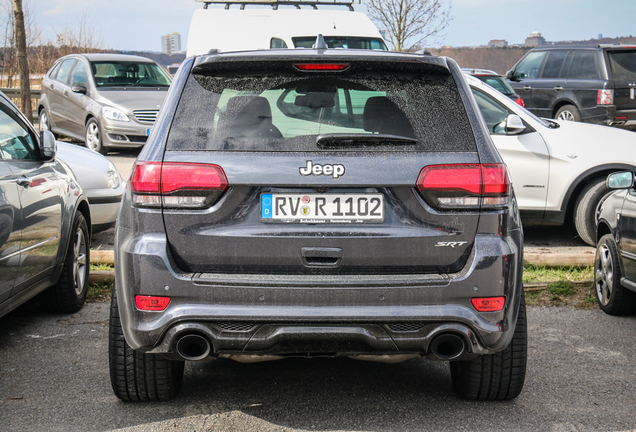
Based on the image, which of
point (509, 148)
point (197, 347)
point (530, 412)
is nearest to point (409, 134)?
point (197, 347)

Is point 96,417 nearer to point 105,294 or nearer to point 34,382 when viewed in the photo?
point 34,382

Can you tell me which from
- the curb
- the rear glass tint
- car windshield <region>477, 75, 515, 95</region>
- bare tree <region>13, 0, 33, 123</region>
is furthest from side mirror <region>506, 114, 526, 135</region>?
bare tree <region>13, 0, 33, 123</region>

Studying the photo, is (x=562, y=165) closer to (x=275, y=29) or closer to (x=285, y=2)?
(x=275, y=29)

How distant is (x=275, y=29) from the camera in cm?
1402

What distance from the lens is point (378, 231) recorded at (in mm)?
3000

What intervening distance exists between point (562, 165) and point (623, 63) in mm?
9399

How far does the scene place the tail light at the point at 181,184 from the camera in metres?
3.00

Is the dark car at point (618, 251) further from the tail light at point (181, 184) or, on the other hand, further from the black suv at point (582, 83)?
the black suv at point (582, 83)

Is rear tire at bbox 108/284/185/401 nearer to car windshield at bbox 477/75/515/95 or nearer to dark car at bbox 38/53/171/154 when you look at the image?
dark car at bbox 38/53/171/154

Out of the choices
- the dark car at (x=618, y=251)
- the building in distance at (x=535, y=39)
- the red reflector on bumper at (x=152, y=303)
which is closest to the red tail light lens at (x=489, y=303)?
the red reflector on bumper at (x=152, y=303)

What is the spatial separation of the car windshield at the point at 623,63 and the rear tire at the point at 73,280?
13030 mm

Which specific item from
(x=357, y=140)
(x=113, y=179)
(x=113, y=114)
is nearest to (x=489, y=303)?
(x=357, y=140)

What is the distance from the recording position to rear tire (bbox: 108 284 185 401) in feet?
11.4

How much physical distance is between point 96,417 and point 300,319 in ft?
4.03
